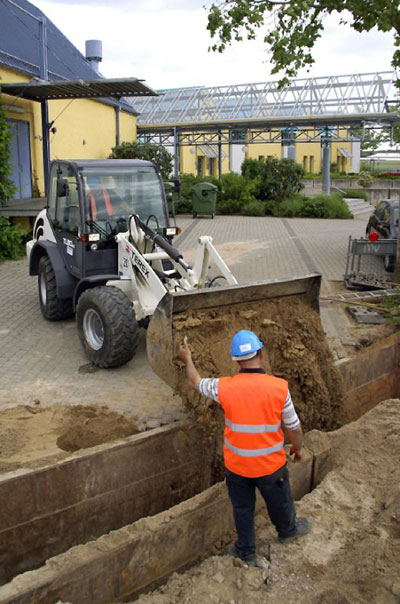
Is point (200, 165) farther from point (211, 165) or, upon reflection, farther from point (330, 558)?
point (330, 558)

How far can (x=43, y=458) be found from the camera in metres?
5.42

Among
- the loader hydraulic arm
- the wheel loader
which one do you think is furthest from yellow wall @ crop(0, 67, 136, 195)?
the loader hydraulic arm

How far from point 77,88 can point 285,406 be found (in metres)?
14.0

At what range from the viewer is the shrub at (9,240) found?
15414 mm

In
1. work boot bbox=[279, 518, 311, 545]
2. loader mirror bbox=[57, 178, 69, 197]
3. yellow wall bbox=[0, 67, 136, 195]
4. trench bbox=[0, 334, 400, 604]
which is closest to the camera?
trench bbox=[0, 334, 400, 604]

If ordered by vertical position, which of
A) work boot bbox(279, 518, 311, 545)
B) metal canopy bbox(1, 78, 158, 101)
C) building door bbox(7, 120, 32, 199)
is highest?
metal canopy bbox(1, 78, 158, 101)

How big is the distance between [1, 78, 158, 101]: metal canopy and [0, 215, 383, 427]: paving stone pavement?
15.1ft

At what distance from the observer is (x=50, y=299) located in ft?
31.1

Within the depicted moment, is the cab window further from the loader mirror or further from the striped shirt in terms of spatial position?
the striped shirt

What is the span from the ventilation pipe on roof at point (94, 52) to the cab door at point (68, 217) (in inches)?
969

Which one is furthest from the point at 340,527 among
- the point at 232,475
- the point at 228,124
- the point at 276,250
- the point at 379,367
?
the point at 228,124

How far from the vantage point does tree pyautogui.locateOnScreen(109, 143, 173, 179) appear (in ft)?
79.4

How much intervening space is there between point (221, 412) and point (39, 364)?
3.38m

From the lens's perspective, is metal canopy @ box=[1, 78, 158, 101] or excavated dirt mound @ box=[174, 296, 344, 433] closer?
excavated dirt mound @ box=[174, 296, 344, 433]
